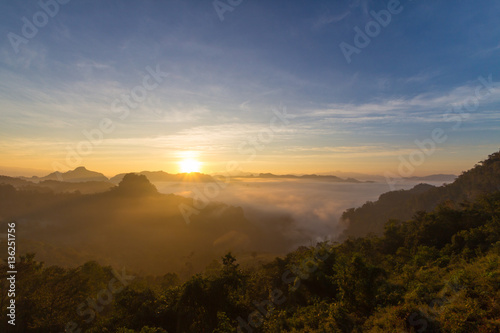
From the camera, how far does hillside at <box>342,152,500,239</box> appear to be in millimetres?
100812

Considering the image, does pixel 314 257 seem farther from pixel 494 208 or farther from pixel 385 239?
pixel 494 208

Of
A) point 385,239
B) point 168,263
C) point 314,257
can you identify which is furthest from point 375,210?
point 314,257

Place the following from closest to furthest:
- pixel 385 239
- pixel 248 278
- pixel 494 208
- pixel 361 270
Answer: pixel 361 270
pixel 248 278
pixel 494 208
pixel 385 239

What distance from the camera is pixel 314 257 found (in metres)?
28.6

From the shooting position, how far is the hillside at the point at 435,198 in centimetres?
10081

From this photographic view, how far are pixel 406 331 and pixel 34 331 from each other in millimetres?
33164

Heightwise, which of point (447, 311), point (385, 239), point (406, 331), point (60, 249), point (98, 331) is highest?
point (447, 311)

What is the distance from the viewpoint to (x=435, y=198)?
140 m

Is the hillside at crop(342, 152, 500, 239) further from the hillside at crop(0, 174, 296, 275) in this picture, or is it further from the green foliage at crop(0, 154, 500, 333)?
the hillside at crop(0, 174, 296, 275)
